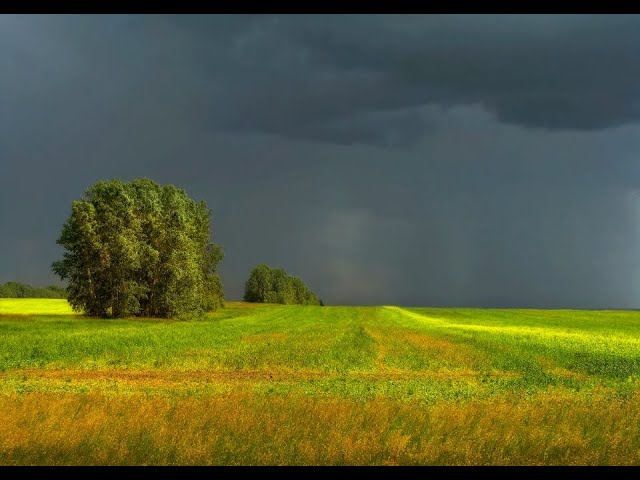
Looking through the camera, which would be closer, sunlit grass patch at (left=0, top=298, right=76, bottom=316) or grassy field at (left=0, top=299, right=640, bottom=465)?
grassy field at (left=0, top=299, right=640, bottom=465)

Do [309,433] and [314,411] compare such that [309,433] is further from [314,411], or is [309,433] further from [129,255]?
[129,255]

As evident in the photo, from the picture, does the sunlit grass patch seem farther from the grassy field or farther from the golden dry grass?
the golden dry grass

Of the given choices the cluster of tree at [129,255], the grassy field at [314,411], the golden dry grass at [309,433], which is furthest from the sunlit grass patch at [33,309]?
the golden dry grass at [309,433]

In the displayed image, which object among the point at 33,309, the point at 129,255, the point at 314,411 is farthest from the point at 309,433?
the point at 33,309

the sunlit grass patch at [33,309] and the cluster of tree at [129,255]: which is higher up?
the cluster of tree at [129,255]

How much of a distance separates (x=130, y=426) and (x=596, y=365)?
1080 inches

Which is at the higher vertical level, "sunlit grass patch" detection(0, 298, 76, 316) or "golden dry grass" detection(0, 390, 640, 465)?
"sunlit grass patch" detection(0, 298, 76, 316)

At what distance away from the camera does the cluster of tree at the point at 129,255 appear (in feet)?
248

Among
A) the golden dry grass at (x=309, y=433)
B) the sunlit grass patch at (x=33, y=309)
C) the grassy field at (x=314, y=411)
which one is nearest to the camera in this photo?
Result: the golden dry grass at (x=309, y=433)

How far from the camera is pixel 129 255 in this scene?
243 feet

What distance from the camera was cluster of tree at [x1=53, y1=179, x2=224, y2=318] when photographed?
2975 inches

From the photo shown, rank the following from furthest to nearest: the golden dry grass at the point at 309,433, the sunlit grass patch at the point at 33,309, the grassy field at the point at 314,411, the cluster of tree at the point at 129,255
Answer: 1. the sunlit grass patch at the point at 33,309
2. the cluster of tree at the point at 129,255
3. the grassy field at the point at 314,411
4. the golden dry grass at the point at 309,433

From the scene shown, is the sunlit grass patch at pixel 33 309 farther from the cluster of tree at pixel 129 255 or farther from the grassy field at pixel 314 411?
the grassy field at pixel 314 411

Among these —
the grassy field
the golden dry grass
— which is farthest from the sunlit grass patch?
the golden dry grass
